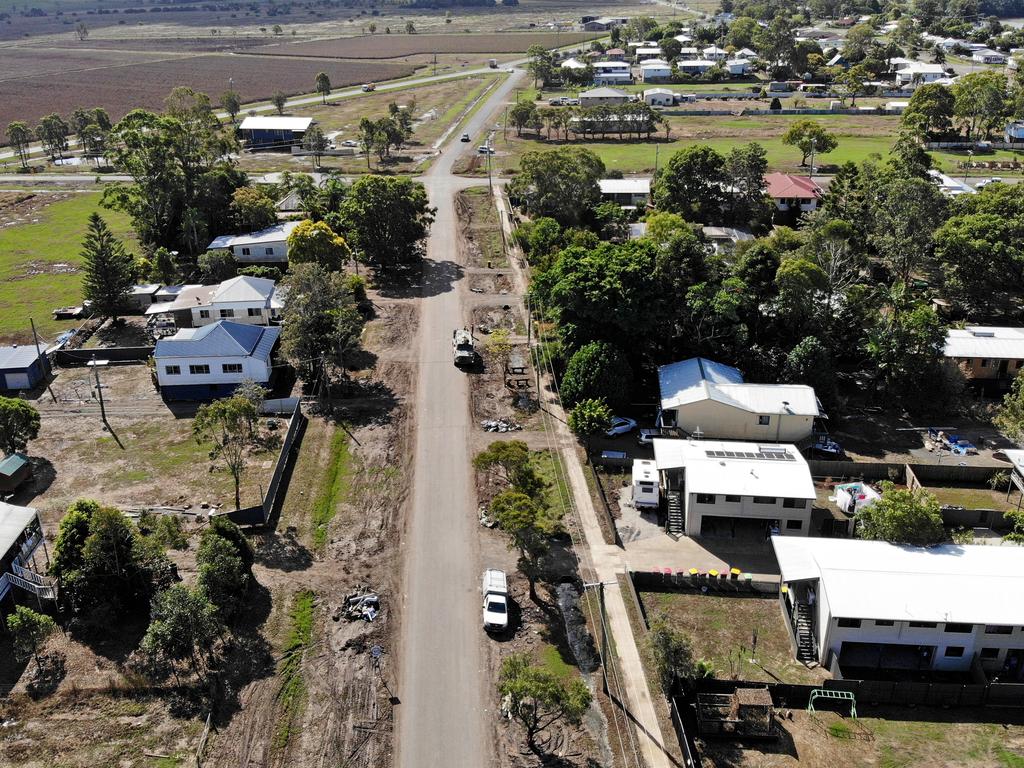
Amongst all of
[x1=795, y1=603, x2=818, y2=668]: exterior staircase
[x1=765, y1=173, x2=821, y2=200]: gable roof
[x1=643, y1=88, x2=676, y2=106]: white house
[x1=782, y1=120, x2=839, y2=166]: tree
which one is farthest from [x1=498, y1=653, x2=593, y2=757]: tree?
[x1=643, y1=88, x2=676, y2=106]: white house

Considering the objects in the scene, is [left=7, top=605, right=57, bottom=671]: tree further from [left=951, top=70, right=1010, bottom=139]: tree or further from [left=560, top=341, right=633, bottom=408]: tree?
[left=951, top=70, right=1010, bottom=139]: tree

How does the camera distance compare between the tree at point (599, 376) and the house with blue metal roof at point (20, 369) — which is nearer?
the tree at point (599, 376)

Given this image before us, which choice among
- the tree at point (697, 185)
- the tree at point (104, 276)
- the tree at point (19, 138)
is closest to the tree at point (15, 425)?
the tree at point (104, 276)

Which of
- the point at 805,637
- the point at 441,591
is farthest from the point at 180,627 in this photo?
the point at 805,637

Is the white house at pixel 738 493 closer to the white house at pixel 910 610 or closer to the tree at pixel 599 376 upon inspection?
the white house at pixel 910 610

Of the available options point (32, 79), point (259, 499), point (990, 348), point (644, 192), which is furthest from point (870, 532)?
point (32, 79)
